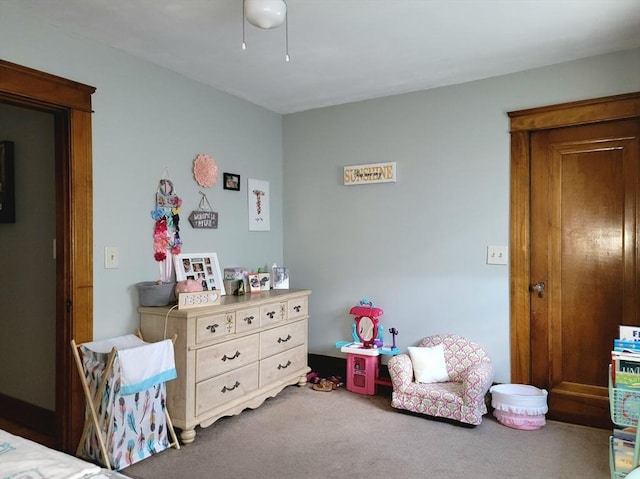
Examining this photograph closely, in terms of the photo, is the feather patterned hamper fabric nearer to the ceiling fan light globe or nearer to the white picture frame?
the white picture frame

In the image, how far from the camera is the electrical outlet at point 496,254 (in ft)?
10.9

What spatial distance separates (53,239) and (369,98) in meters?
2.60

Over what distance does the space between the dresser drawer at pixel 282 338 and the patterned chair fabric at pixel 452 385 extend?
2.70ft

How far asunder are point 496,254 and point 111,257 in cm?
259

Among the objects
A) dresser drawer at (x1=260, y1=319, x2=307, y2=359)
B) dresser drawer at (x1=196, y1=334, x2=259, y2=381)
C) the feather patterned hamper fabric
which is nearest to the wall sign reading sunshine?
dresser drawer at (x1=260, y1=319, x2=307, y2=359)

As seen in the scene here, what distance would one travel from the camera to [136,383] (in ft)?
8.04

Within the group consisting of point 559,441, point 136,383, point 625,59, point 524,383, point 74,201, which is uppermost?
point 625,59

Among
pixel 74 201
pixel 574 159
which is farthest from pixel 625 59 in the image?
pixel 74 201

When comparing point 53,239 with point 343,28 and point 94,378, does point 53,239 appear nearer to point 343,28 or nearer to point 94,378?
point 94,378

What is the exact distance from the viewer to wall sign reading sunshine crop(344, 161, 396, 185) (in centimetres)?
377

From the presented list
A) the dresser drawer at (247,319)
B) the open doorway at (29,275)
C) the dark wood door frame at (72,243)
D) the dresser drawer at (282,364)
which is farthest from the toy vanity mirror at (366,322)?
the open doorway at (29,275)

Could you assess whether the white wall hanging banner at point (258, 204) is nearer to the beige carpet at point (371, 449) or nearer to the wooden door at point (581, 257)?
the beige carpet at point (371, 449)

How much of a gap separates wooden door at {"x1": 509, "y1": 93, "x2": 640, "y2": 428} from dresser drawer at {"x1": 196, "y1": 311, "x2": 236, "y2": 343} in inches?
77.5

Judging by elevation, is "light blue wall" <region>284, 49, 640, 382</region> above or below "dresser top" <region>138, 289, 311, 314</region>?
above
